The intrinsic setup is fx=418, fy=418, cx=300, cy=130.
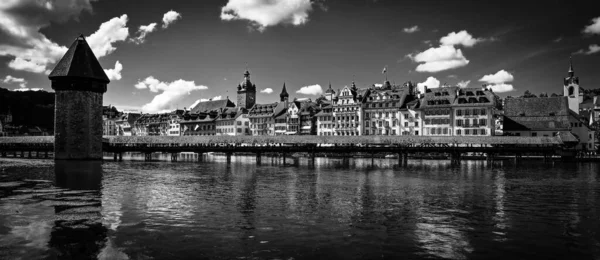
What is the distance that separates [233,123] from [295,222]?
103m

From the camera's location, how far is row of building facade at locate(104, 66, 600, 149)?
79.6m

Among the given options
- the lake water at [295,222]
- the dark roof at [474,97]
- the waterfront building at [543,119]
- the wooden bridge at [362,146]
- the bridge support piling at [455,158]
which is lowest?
the lake water at [295,222]

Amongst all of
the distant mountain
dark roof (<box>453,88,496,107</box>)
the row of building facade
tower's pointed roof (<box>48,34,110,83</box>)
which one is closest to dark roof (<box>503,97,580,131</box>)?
the row of building facade

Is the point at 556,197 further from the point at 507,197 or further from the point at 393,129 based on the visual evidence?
the point at 393,129

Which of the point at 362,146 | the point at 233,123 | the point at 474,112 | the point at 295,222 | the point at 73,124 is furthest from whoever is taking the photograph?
the point at 233,123

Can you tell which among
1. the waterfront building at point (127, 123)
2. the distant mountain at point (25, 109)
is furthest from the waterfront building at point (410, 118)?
the distant mountain at point (25, 109)

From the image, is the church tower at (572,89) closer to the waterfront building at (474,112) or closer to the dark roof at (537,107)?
the dark roof at (537,107)

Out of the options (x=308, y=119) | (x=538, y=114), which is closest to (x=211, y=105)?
(x=308, y=119)

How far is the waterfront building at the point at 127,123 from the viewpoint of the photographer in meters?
159

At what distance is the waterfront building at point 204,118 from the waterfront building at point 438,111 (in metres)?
63.5

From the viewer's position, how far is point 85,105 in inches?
2237

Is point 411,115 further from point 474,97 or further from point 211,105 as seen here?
point 211,105

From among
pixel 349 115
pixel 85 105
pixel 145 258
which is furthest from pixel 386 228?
pixel 349 115

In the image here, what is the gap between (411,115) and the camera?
87.3 m
